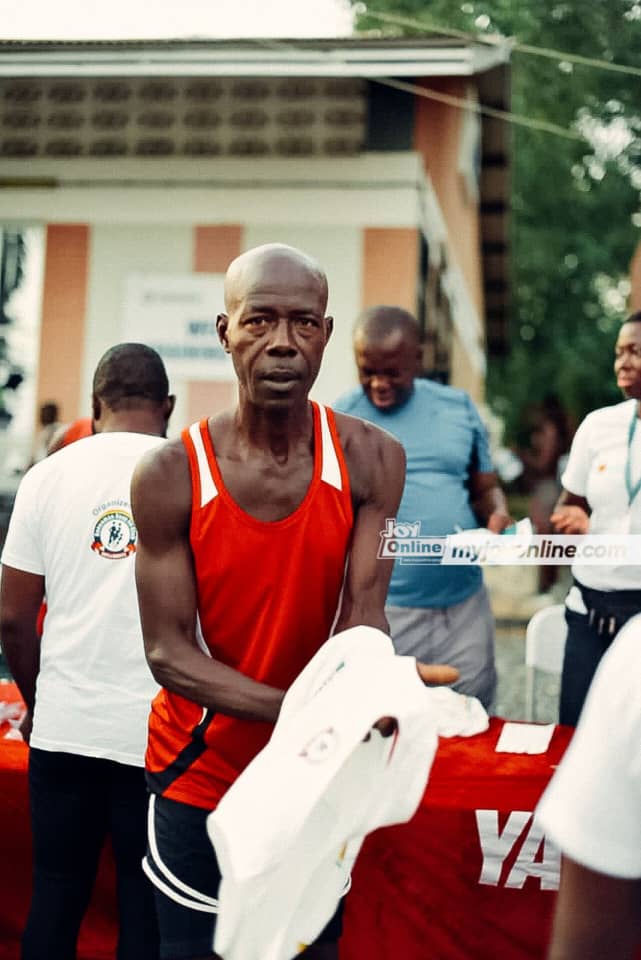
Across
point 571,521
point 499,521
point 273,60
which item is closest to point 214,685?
point 571,521

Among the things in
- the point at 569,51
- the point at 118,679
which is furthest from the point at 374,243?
the point at 118,679

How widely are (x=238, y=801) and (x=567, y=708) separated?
1.92 meters

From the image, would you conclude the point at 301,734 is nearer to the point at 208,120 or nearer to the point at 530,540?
the point at 530,540

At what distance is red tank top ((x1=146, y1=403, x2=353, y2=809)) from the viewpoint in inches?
73.9

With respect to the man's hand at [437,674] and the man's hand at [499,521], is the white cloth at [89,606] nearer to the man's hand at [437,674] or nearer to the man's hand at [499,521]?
the man's hand at [437,674]

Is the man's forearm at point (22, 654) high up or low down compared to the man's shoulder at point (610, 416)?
down

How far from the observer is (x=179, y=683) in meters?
1.89

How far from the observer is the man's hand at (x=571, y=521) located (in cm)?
305

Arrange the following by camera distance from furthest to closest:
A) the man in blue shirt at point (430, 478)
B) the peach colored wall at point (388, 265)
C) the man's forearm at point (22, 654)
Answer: the peach colored wall at point (388, 265)
the man in blue shirt at point (430, 478)
the man's forearm at point (22, 654)

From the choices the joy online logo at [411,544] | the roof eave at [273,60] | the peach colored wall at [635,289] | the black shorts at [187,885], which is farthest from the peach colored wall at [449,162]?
the black shorts at [187,885]

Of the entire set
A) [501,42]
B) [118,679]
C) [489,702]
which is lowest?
[489,702]

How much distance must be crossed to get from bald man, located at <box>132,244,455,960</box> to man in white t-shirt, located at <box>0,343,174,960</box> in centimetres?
41

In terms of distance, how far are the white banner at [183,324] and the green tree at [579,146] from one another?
1.92 meters

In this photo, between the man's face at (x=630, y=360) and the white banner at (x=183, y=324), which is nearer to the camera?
the man's face at (x=630, y=360)
